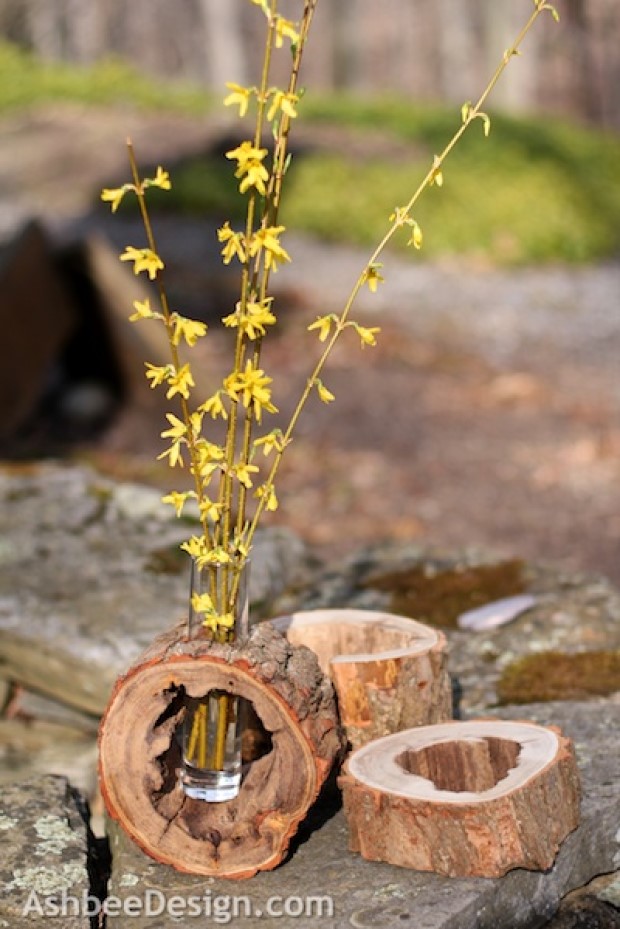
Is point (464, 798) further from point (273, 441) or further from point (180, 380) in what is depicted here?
point (180, 380)

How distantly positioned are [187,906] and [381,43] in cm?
3548

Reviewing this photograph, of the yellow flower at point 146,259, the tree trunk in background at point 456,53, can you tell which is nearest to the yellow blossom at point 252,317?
the yellow flower at point 146,259

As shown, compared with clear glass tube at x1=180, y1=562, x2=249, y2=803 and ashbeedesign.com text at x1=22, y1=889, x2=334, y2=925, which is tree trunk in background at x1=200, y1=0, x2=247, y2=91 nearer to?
clear glass tube at x1=180, y1=562, x2=249, y2=803

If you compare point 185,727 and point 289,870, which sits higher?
point 185,727

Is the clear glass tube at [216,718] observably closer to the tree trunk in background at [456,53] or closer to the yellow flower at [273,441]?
the yellow flower at [273,441]

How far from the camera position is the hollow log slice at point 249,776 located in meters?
2.35

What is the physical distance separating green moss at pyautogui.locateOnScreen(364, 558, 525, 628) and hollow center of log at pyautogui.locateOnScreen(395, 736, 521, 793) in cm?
118

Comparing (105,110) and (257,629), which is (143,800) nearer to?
(257,629)

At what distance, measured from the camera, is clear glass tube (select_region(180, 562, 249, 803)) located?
241 centimetres

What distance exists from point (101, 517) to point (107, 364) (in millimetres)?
3432

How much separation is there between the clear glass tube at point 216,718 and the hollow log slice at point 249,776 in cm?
3

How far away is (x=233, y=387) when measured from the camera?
2256 mm

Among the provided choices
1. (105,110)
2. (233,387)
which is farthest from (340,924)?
(105,110)

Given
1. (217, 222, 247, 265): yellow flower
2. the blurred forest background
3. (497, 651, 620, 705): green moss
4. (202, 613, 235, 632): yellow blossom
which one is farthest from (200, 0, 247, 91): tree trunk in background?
(202, 613, 235, 632): yellow blossom
